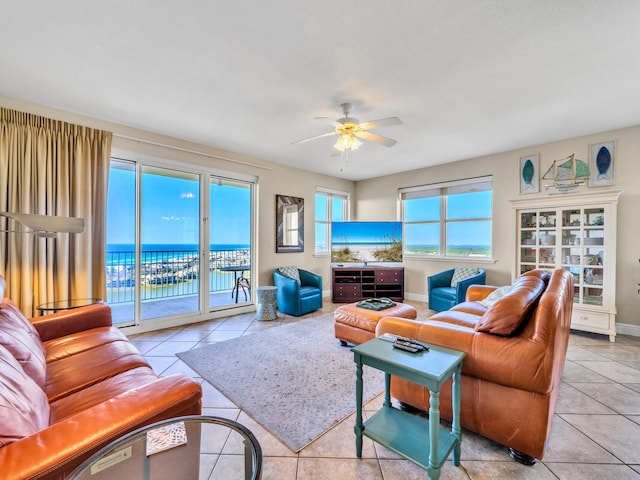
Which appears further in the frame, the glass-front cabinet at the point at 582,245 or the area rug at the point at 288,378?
the glass-front cabinet at the point at 582,245

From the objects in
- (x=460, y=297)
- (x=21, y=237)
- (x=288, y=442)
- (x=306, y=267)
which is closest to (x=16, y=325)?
(x=21, y=237)

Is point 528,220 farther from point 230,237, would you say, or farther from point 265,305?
point 230,237

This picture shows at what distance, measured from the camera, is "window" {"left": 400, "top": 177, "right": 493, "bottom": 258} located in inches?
185

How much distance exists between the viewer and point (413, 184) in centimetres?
548

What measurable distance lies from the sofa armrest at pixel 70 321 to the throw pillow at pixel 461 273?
4.57 metres

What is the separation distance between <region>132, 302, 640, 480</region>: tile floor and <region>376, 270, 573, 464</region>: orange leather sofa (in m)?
0.14

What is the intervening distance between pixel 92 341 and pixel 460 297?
414cm

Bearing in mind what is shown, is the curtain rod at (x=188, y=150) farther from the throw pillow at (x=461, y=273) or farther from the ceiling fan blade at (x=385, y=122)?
the throw pillow at (x=461, y=273)

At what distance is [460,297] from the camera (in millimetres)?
3988

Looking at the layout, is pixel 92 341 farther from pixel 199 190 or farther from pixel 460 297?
pixel 460 297

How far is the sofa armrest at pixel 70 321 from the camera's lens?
205 centimetres

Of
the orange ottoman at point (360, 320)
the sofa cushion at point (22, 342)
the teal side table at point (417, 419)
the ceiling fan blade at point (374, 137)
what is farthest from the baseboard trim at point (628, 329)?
the sofa cushion at point (22, 342)

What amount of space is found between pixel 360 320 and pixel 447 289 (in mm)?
2139

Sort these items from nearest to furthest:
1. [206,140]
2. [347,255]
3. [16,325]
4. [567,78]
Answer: [16,325]
[567,78]
[206,140]
[347,255]
